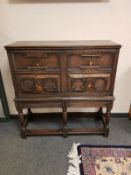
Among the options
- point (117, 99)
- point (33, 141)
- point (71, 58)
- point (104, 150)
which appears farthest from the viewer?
point (117, 99)

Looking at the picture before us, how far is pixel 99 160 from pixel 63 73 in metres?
0.95

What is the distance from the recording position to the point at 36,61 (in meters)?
1.41

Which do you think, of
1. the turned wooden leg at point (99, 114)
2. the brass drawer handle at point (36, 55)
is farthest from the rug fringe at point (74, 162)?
the brass drawer handle at point (36, 55)

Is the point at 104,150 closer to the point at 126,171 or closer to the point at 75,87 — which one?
the point at 126,171

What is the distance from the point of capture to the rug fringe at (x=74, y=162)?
1429 millimetres

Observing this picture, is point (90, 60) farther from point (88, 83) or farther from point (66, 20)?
point (66, 20)

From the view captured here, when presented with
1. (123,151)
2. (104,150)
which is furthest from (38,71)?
(123,151)

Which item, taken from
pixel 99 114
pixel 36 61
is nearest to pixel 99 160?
pixel 99 114

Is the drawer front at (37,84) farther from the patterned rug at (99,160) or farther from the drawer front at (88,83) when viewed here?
the patterned rug at (99,160)

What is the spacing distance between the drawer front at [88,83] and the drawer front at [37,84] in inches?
5.5

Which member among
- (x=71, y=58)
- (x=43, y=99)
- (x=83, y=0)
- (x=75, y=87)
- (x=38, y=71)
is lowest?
(x=43, y=99)

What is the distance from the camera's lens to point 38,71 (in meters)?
1.45

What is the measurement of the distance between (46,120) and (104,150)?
884 mm

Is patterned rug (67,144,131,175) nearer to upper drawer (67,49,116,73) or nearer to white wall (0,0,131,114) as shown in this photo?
upper drawer (67,49,116,73)
